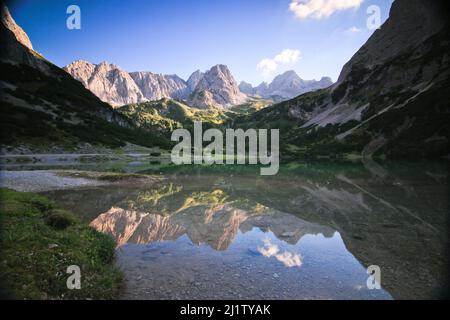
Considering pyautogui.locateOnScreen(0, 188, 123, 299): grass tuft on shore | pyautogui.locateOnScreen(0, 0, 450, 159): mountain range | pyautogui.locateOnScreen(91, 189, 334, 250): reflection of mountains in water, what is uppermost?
pyautogui.locateOnScreen(0, 0, 450, 159): mountain range

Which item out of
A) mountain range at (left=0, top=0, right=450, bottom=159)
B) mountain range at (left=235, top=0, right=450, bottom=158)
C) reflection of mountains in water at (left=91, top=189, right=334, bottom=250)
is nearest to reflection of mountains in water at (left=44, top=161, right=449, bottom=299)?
reflection of mountains in water at (left=91, top=189, right=334, bottom=250)

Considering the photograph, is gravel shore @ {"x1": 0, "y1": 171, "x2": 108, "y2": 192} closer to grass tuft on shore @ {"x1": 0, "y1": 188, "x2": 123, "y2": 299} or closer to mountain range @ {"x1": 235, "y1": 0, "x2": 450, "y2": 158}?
grass tuft on shore @ {"x1": 0, "y1": 188, "x2": 123, "y2": 299}

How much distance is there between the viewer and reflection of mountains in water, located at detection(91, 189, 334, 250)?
59.6ft

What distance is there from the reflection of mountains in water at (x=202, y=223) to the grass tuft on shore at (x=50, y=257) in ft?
10.3

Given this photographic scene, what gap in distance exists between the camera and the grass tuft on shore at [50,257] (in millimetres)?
9242

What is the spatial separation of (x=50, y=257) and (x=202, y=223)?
1180cm

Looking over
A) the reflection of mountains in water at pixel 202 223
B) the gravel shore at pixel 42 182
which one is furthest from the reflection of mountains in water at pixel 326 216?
the gravel shore at pixel 42 182

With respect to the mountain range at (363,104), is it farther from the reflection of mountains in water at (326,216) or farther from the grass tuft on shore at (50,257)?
the grass tuft on shore at (50,257)

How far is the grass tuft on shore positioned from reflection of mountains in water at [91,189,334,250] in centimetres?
314

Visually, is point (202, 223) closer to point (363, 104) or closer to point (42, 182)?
point (42, 182)

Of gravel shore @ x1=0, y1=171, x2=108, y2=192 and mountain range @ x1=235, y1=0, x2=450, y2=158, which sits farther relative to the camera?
mountain range @ x1=235, y1=0, x2=450, y2=158

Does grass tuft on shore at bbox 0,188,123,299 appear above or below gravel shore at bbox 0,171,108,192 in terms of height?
below

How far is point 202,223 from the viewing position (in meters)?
21.6

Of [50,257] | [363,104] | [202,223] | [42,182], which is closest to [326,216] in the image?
[202,223]
